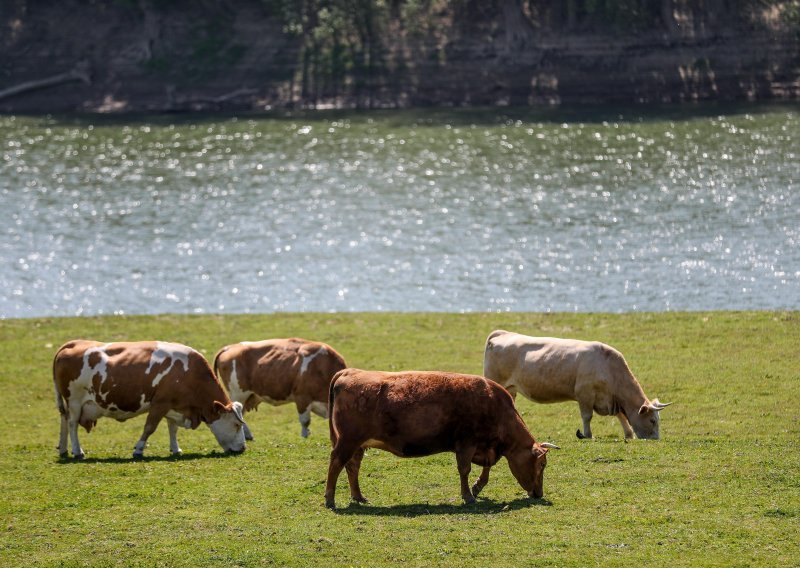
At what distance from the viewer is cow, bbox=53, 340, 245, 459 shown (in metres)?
21.6

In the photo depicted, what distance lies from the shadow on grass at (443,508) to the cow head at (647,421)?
457 centimetres

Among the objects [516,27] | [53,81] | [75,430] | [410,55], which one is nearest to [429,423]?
[75,430]

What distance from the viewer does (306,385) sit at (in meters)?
23.6

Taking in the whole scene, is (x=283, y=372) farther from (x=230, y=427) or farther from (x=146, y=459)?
(x=146, y=459)

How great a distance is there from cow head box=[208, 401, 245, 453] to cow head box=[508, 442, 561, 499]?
217 inches

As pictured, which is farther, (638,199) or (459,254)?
(638,199)

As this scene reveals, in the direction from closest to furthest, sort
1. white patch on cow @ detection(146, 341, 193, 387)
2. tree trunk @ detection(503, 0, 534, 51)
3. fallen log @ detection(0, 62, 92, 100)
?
white patch on cow @ detection(146, 341, 193, 387)
tree trunk @ detection(503, 0, 534, 51)
fallen log @ detection(0, 62, 92, 100)

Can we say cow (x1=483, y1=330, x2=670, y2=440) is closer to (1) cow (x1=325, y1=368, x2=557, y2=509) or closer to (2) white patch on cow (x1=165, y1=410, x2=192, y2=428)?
(1) cow (x1=325, y1=368, x2=557, y2=509)

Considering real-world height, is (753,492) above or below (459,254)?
above

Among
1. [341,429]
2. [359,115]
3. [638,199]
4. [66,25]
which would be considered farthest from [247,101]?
[341,429]

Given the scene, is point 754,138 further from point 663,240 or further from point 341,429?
point 341,429

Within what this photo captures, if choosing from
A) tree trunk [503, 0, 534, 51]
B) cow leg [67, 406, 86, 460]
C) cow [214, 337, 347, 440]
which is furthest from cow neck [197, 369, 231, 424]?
tree trunk [503, 0, 534, 51]

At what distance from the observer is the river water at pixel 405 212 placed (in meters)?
43.3

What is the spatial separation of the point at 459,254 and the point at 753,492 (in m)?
30.5
